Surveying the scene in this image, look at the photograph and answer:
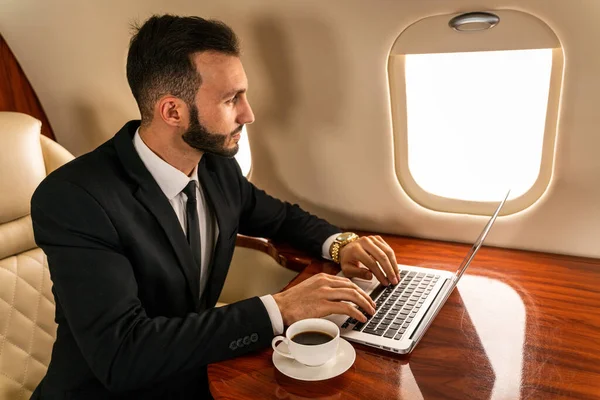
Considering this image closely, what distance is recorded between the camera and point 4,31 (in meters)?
2.06

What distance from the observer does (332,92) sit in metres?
1.68

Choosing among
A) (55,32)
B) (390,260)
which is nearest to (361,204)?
(390,260)

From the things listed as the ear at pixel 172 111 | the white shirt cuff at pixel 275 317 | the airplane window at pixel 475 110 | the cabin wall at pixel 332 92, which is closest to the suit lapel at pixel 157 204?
the ear at pixel 172 111

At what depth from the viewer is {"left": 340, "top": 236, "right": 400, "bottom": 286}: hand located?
4.58 feet

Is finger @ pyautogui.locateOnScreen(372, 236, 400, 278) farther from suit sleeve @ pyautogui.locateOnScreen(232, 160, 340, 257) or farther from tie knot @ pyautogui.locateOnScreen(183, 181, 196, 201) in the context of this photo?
tie knot @ pyautogui.locateOnScreen(183, 181, 196, 201)

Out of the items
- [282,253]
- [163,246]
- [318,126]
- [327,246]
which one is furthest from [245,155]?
[163,246]

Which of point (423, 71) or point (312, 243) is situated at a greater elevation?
point (423, 71)

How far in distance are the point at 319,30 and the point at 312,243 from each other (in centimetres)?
61

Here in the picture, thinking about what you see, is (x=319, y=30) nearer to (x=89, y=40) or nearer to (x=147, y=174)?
(x=147, y=174)

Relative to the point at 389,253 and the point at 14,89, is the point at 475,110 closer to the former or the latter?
the point at 389,253

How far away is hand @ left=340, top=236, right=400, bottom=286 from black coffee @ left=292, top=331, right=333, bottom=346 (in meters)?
0.35

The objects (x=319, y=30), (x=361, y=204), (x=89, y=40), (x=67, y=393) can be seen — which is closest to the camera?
(x=67, y=393)

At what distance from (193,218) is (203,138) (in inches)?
7.8

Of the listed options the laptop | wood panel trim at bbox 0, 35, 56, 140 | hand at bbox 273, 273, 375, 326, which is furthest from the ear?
wood panel trim at bbox 0, 35, 56, 140
